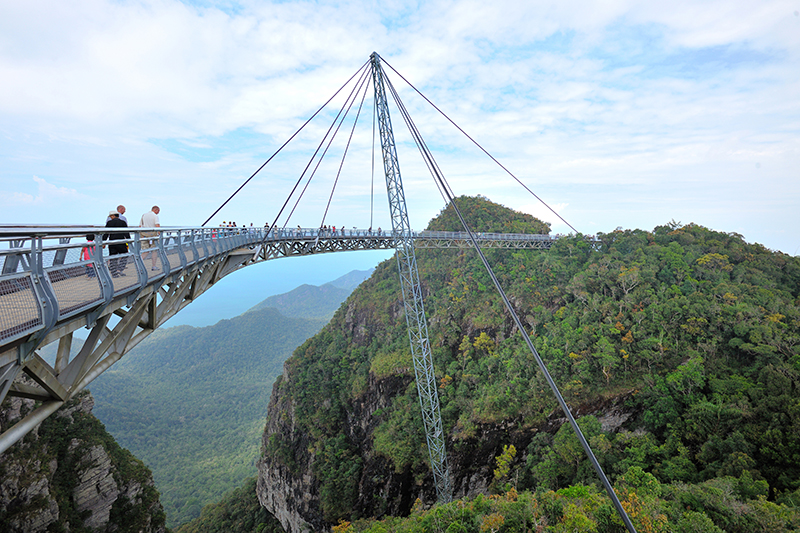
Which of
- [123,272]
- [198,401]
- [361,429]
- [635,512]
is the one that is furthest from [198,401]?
[635,512]

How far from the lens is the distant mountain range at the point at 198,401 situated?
56750mm

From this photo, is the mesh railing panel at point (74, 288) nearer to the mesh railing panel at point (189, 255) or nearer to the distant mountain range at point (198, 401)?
the mesh railing panel at point (189, 255)

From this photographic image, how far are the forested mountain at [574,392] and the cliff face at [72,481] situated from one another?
14741mm

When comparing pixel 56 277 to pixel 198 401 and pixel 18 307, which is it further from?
pixel 198 401

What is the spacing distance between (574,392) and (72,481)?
2932 cm

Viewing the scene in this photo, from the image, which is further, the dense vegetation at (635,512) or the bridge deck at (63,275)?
the dense vegetation at (635,512)

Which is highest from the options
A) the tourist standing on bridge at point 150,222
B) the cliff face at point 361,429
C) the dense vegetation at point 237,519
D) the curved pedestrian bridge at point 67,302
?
the tourist standing on bridge at point 150,222

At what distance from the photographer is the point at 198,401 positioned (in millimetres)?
85375

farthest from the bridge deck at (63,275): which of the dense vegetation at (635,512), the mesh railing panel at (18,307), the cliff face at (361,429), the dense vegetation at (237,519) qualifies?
the dense vegetation at (237,519)

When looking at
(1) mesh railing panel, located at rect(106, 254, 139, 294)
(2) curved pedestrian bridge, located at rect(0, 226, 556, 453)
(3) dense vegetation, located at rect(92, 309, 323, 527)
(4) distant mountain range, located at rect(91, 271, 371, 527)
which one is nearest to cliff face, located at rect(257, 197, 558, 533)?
(2) curved pedestrian bridge, located at rect(0, 226, 556, 453)

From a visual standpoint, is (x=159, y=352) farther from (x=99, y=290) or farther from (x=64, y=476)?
(x=99, y=290)

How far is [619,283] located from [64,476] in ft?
124

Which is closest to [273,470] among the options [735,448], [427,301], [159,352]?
[427,301]

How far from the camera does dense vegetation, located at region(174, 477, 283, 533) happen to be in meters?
36.0
